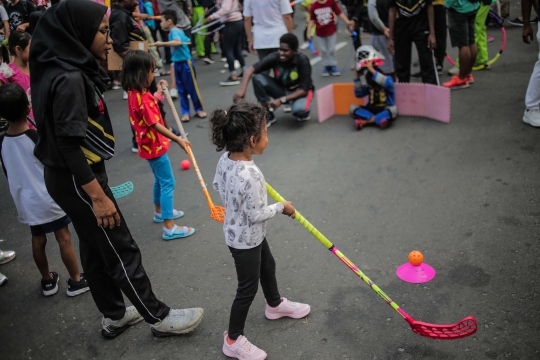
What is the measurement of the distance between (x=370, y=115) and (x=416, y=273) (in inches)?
128

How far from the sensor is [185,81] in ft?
23.7

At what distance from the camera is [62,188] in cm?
270

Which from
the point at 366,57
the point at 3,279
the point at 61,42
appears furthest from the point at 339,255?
the point at 366,57

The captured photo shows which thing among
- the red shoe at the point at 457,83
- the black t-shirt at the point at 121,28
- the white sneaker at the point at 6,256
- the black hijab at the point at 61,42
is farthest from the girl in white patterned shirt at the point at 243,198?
the red shoe at the point at 457,83

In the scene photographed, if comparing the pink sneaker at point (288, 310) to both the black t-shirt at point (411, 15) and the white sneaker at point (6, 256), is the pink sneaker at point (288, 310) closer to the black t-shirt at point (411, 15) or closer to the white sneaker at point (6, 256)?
the white sneaker at point (6, 256)

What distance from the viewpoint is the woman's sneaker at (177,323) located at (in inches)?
123

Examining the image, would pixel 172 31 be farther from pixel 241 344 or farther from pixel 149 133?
pixel 241 344

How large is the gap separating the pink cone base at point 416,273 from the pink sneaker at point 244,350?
1205 millimetres

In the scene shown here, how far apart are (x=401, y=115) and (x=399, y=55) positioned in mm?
982

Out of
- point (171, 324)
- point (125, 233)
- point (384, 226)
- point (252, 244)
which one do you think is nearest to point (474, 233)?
point (384, 226)

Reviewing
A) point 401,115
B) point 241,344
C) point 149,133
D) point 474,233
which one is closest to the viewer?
point 241,344

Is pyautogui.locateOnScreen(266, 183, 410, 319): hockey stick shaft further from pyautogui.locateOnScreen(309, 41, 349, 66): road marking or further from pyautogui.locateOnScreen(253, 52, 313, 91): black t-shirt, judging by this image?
pyautogui.locateOnScreen(309, 41, 349, 66): road marking

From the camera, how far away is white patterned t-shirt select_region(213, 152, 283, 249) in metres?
2.56

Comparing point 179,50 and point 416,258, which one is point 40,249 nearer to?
point 416,258
